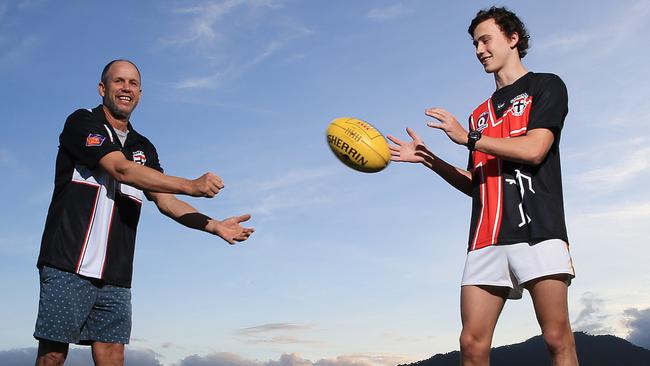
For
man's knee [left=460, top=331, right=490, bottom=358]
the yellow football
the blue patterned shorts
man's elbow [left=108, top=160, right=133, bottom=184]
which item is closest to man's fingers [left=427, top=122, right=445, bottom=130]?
the yellow football

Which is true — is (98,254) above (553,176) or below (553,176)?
below

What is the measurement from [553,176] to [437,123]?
3.91 ft

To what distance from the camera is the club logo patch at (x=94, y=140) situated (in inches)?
A: 247

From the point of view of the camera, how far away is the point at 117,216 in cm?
646

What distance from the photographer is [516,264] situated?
5.73 metres

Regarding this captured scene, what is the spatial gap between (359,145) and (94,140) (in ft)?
9.12

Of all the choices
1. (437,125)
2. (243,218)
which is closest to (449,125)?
(437,125)

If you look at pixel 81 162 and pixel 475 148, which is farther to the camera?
pixel 81 162

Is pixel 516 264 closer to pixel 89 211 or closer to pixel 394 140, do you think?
pixel 394 140

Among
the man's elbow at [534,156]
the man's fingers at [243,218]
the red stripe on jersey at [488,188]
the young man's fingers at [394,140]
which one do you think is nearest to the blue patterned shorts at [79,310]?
the man's fingers at [243,218]

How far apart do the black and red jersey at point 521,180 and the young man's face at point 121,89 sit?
3607mm

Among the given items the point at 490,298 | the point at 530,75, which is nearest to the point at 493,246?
the point at 490,298

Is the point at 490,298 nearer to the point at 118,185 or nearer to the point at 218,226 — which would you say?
the point at 218,226

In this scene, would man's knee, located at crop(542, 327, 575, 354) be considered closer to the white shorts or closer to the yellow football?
the white shorts
